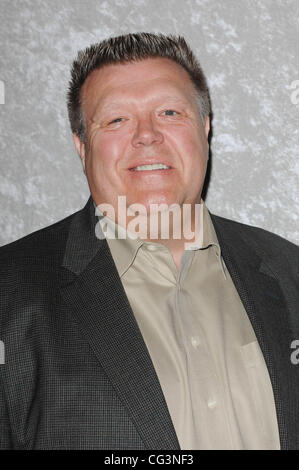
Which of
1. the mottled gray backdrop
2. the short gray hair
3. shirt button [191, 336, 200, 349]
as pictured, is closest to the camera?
shirt button [191, 336, 200, 349]

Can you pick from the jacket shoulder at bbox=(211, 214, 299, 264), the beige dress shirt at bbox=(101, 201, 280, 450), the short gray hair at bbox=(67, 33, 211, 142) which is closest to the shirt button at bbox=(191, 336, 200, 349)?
the beige dress shirt at bbox=(101, 201, 280, 450)

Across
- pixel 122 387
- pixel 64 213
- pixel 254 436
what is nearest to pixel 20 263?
pixel 122 387

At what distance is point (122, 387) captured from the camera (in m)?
1.23

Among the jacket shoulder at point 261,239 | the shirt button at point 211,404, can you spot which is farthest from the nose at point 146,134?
the shirt button at point 211,404

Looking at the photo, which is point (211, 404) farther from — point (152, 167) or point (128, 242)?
point (152, 167)

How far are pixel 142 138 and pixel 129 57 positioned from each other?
208 mm

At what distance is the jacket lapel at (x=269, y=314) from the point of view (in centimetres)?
133

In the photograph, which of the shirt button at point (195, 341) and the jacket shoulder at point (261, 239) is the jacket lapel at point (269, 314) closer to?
the jacket shoulder at point (261, 239)

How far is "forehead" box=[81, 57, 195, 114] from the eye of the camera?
141cm

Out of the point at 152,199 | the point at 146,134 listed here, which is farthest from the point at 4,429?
the point at 146,134

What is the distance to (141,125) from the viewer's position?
1393 millimetres

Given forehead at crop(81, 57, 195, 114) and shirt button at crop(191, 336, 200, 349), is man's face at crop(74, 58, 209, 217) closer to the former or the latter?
forehead at crop(81, 57, 195, 114)

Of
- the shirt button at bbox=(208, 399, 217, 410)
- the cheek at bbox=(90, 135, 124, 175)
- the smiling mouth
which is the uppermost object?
the cheek at bbox=(90, 135, 124, 175)

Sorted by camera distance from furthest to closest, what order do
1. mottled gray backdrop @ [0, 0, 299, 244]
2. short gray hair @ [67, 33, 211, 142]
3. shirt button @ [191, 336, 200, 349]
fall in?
mottled gray backdrop @ [0, 0, 299, 244]
short gray hair @ [67, 33, 211, 142]
shirt button @ [191, 336, 200, 349]
